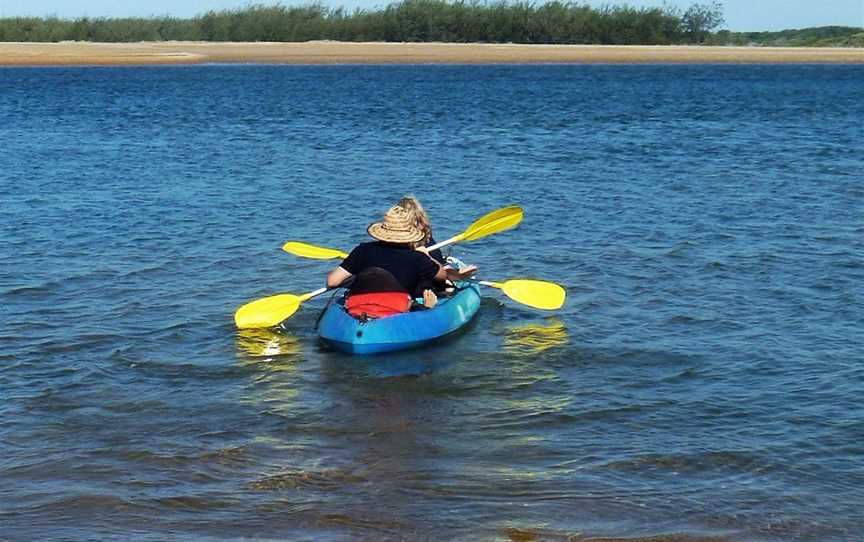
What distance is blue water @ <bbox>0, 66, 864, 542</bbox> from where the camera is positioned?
664cm

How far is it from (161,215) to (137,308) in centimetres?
556

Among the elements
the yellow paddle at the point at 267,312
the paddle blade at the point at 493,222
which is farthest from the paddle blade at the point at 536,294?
the yellow paddle at the point at 267,312

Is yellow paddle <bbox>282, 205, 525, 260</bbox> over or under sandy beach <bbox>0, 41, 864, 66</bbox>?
over

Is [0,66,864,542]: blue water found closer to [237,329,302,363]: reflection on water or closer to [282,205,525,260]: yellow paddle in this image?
[237,329,302,363]: reflection on water

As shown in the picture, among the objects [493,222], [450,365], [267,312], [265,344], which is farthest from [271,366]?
[493,222]

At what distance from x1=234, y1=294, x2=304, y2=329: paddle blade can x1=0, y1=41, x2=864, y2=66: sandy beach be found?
62.3 m

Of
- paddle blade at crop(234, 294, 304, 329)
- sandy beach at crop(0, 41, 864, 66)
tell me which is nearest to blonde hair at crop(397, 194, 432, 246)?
paddle blade at crop(234, 294, 304, 329)

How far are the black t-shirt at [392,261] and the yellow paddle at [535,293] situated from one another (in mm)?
1406

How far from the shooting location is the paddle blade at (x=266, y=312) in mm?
10438

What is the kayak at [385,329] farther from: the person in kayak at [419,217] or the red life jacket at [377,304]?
the person in kayak at [419,217]

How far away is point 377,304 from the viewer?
31.9ft

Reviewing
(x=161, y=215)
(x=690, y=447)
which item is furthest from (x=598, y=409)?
(x=161, y=215)

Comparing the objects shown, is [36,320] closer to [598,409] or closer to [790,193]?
[598,409]

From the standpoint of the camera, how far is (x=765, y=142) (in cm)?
2714
